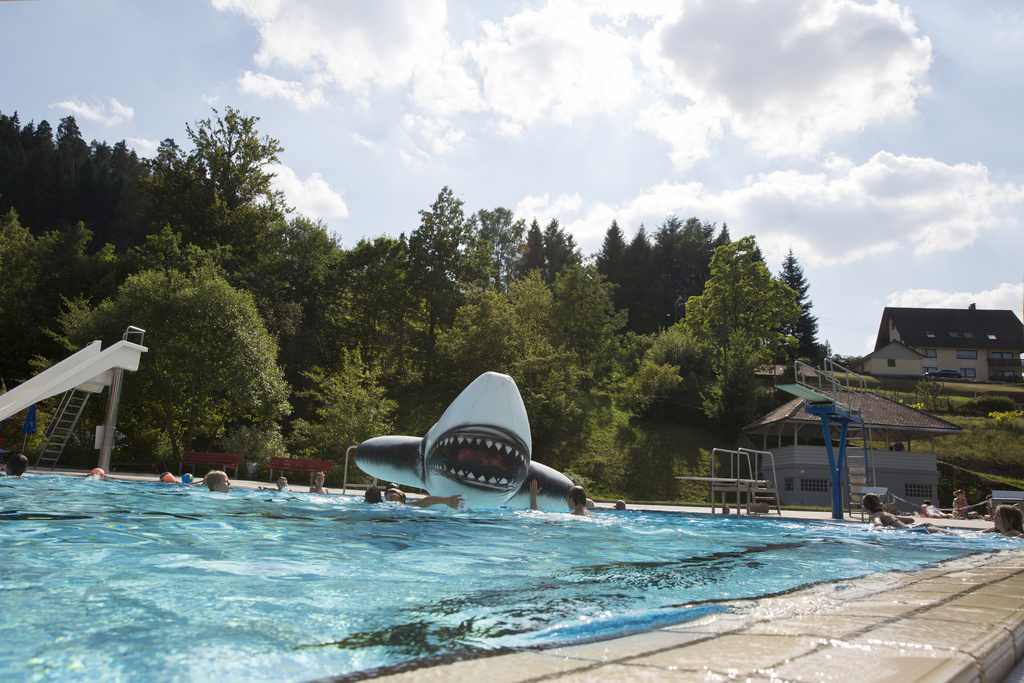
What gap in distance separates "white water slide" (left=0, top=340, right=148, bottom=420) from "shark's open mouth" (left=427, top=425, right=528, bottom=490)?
9741mm

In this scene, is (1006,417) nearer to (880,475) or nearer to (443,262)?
(880,475)

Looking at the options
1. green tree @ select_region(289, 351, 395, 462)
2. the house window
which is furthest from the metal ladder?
the house window

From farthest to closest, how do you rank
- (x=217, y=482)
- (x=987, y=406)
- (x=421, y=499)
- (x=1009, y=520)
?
(x=987, y=406)
(x=217, y=482)
(x=1009, y=520)
(x=421, y=499)

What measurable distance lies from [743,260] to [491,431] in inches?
1493

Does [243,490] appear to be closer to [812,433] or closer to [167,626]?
[167,626]

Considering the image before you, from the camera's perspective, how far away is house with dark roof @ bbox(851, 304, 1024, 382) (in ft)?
194

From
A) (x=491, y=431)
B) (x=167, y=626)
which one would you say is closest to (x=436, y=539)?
(x=491, y=431)

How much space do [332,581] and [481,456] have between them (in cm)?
460

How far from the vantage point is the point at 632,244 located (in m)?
64.3

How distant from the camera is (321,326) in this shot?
3694cm

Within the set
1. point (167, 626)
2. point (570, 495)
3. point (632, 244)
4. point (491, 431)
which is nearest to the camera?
point (167, 626)

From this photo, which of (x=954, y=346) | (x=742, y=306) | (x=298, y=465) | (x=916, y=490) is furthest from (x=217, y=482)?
(x=954, y=346)

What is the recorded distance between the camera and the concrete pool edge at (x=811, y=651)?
62.4 inches

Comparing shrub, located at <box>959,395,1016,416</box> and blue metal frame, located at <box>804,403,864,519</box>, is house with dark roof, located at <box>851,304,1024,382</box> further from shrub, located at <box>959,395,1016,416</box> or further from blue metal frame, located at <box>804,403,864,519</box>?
blue metal frame, located at <box>804,403,864,519</box>
